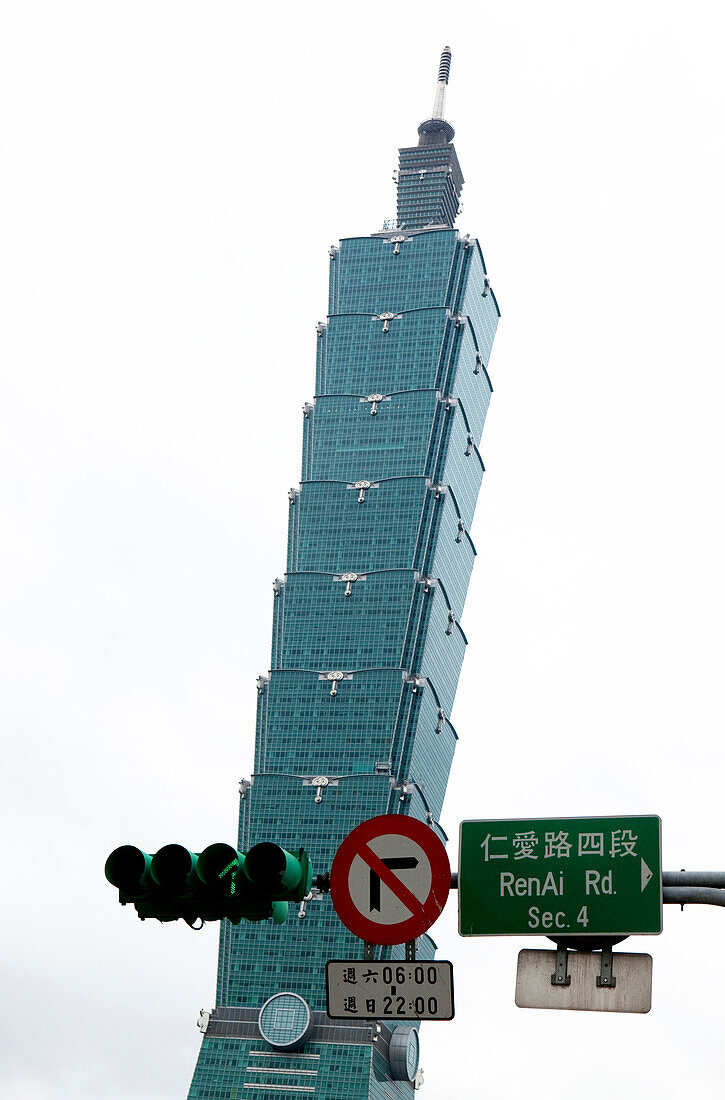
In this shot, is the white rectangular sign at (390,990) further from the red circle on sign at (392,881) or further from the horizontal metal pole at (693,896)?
the horizontal metal pole at (693,896)

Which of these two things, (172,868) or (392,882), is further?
(172,868)

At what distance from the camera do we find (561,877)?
16.2m

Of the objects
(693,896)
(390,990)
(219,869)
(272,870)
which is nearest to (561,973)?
(693,896)

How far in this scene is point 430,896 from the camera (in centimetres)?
1475

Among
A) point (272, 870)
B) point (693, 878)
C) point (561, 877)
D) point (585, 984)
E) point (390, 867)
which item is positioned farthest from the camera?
point (561, 877)

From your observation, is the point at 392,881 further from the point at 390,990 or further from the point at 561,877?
the point at 561,877

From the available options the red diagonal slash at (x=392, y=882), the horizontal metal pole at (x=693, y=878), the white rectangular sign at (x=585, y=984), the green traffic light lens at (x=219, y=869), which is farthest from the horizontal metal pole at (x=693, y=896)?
the green traffic light lens at (x=219, y=869)

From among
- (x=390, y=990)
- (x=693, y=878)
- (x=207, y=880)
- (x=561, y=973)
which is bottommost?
(x=390, y=990)

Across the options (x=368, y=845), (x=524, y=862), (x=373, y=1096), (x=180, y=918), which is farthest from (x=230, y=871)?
(x=373, y=1096)

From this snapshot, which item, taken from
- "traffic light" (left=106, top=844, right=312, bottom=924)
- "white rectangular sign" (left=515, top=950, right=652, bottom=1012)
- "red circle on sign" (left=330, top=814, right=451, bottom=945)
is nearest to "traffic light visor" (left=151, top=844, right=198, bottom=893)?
"traffic light" (left=106, top=844, right=312, bottom=924)

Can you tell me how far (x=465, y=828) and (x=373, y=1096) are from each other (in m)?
192

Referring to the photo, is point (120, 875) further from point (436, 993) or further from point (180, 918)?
point (436, 993)

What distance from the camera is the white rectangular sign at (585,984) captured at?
15078mm

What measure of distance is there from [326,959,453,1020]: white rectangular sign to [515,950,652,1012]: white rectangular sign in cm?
129
